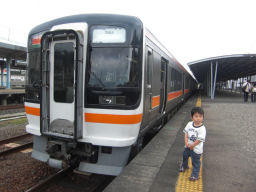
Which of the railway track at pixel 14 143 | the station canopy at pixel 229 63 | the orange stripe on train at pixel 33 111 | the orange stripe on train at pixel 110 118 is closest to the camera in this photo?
the orange stripe on train at pixel 110 118

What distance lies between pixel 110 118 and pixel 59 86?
107 centimetres

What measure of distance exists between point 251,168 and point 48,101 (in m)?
3.74

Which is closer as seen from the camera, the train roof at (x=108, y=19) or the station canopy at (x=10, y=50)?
the train roof at (x=108, y=19)

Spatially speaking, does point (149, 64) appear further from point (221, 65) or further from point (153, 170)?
point (221, 65)

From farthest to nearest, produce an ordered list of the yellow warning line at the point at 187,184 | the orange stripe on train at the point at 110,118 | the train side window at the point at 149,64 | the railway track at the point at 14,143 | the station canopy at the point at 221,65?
1. the station canopy at the point at 221,65
2. the railway track at the point at 14,143
3. the train side window at the point at 149,64
4. the orange stripe on train at the point at 110,118
5. the yellow warning line at the point at 187,184

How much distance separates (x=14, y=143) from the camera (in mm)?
6086

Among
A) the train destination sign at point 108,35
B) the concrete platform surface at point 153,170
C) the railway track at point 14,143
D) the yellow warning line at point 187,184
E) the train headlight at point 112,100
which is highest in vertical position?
the train destination sign at point 108,35

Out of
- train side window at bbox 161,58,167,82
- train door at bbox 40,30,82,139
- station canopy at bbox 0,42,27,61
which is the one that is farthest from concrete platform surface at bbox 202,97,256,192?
station canopy at bbox 0,42,27,61

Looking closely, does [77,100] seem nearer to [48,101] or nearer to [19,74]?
[48,101]

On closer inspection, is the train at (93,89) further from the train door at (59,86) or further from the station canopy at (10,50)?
the station canopy at (10,50)

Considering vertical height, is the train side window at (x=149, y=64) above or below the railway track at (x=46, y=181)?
above

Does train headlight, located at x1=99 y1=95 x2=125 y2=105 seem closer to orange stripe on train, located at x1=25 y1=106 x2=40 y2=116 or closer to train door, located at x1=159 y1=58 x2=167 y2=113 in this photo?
orange stripe on train, located at x1=25 y1=106 x2=40 y2=116

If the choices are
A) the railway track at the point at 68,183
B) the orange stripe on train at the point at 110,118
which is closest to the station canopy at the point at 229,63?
the orange stripe on train at the point at 110,118

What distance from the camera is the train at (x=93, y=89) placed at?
3.56 meters
